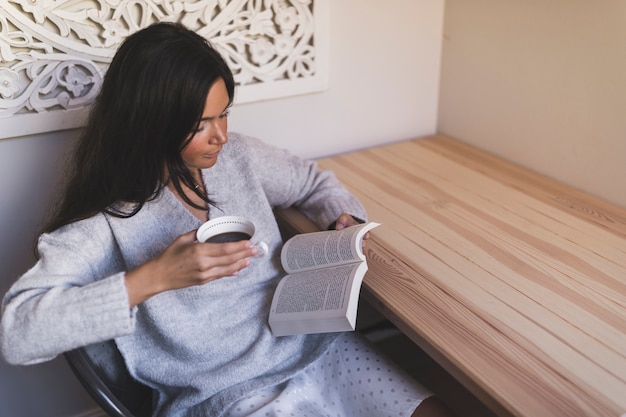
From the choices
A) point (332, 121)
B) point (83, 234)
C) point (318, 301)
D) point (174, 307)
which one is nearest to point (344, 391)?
point (318, 301)

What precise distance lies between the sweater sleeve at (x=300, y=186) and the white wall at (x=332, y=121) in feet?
0.96

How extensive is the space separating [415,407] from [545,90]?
0.90m

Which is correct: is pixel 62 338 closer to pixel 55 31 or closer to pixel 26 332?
pixel 26 332

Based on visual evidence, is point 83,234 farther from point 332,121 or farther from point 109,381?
point 332,121

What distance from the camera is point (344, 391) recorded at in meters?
1.16

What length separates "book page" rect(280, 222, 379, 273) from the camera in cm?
114

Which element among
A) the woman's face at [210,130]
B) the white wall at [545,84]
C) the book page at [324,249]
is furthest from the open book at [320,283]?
the white wall at [545,84]

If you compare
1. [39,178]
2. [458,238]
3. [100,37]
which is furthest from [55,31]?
[458,238]

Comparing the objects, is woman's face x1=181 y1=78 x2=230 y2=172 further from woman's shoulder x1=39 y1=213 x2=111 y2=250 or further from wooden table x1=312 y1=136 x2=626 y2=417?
wooden table x1=312 y1=136 x2=626 y2=417

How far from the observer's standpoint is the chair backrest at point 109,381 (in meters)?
0.98

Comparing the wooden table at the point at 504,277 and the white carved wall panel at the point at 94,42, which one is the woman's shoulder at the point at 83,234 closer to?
the white carved wall panel at the point at 94,42

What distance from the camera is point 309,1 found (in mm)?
1509

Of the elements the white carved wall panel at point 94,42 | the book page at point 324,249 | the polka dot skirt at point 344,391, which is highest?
the white carved wall panel at point 94,42

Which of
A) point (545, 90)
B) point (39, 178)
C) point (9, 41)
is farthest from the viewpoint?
point (545, 90)
